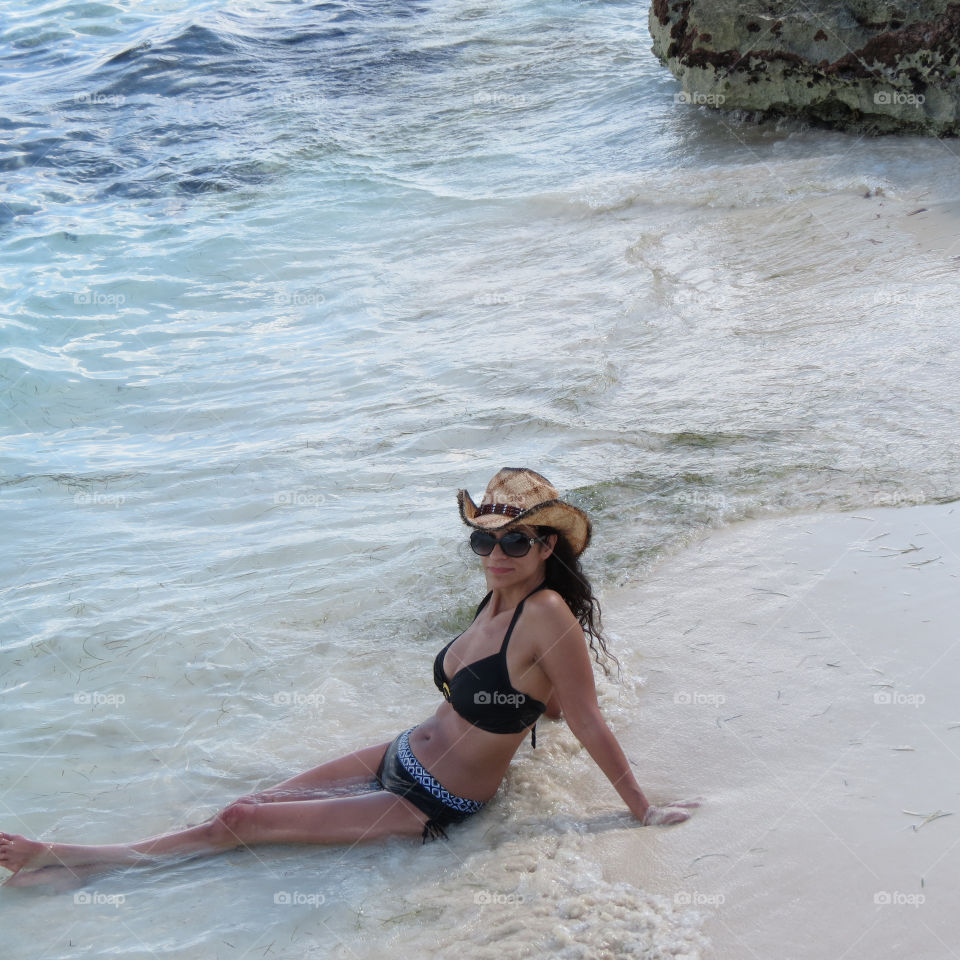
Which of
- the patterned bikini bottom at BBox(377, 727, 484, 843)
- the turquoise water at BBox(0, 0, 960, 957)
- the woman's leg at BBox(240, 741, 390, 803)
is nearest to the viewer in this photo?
the patterned bikini bottom at BBox(377, 727, 484, 843)

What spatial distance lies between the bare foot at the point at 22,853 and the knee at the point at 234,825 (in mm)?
618

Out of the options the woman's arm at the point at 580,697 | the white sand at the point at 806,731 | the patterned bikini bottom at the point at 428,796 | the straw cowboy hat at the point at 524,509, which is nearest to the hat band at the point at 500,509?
the straw cowboy hat at the point at 524,509

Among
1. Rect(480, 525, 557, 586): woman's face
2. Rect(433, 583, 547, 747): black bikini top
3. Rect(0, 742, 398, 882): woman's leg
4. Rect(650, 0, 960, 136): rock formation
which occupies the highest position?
Rect(650, 0, 960, 136): rock formation

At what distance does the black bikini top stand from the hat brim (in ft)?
0.73

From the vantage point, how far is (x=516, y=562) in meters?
3.54

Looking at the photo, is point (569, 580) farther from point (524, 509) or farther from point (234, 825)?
point (234, 825)

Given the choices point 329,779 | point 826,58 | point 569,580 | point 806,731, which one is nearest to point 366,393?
point 329,779

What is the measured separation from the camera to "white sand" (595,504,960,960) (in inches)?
117

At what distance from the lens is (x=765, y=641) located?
4.23 metres

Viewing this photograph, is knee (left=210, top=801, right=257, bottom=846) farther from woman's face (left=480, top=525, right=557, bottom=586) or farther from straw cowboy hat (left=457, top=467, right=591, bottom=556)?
straw cowboy hat (left=457, top=467, right=591, bottom=556)

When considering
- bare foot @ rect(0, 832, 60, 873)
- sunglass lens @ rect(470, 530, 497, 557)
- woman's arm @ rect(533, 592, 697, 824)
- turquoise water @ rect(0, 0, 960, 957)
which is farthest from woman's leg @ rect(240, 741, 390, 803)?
sunglass lens @ rect(470, 530, 497, 557)

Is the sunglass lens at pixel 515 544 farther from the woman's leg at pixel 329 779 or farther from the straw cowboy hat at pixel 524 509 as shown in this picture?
the woman's leg at pixel 329 779

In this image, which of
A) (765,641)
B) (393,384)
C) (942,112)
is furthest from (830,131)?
(765,641)

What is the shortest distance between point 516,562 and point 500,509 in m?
0.19
